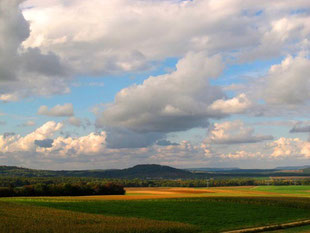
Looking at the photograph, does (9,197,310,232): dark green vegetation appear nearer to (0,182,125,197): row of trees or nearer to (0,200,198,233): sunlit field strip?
(0,200,198,233): sunlit field strip

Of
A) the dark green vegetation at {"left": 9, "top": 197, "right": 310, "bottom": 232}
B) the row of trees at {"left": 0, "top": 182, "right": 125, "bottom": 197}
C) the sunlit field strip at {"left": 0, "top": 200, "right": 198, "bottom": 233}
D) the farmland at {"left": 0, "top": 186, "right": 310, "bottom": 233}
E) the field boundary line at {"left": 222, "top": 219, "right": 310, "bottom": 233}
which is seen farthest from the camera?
the row of trees at {"left": 0, "top": 182, "right": 125, "bottom": 197}

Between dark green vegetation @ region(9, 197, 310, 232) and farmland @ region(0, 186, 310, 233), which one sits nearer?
farmland @ region(0, 186, 310, 233)

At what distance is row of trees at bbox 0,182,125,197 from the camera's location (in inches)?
4779

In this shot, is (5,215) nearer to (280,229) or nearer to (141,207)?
(141,207)

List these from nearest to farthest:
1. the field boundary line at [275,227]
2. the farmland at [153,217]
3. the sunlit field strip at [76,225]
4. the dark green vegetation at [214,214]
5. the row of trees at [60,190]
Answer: the sunlit field strip at [76,225], the farmland at [153,217], the field boundary line at [275,227], the dark green vegetation at [214,214], the row of trees at [60,190]

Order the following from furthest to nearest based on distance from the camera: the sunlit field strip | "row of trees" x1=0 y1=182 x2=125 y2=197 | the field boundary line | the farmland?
1. "row of trees" x1=0 y1=182 x2=125 y2=197
2. the field boundary line
3. the farmland
4. the sunlit field strip

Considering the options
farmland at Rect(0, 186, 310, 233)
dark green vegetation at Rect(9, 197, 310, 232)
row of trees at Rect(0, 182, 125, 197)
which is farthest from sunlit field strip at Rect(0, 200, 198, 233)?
row of trees at Rect(0, 182, 125, 197)

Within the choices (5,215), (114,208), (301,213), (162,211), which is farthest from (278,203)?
(5,215)

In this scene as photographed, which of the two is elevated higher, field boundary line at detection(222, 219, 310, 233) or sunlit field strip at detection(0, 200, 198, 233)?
sunlit field strip at detection(0, 200, 198, 233)

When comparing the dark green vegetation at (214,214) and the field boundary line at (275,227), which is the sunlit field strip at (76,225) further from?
the field boundary line at (275,227)

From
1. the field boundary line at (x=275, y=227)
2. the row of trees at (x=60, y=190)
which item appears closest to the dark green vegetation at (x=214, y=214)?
the field boundary line at (x=275, y=227)

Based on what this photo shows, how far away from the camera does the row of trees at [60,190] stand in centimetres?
12138

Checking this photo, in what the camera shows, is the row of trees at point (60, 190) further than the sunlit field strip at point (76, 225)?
Yes

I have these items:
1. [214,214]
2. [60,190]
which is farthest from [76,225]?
[60,190]
